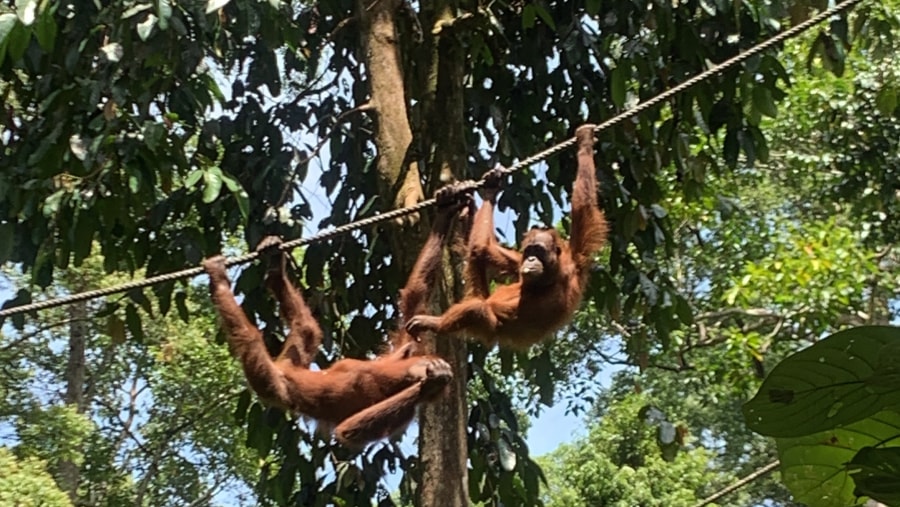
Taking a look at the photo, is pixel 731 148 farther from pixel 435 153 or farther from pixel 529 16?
pixel 435 153

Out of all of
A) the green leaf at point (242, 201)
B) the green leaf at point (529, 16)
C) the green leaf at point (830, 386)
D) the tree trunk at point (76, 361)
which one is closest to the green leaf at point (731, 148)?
the green leaf at point (529, 16)

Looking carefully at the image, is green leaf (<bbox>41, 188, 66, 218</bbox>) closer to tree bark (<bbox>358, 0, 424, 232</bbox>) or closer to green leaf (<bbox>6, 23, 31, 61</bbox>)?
green leaf (<bbox>6, 23, 31, 61</bbox>)

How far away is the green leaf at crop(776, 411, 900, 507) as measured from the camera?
1139mm

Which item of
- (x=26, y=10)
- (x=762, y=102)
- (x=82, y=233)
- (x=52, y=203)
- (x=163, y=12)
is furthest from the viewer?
(x=762, y=102)

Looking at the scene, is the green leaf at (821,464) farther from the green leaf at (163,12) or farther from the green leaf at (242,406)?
the green leaf at (242,406)

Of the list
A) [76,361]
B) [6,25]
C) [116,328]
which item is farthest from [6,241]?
[76,361]

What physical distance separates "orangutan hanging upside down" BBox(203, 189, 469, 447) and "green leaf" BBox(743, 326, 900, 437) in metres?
2.88

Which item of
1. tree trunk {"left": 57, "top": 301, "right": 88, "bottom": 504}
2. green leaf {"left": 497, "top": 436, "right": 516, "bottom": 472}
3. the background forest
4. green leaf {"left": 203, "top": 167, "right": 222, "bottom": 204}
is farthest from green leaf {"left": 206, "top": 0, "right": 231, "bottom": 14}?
tree trunk {"left": 57, "top": 301, "right": 88, "bottom": 504}

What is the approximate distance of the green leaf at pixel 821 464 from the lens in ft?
3.74

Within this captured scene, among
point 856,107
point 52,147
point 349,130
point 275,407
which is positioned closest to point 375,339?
point 275,407

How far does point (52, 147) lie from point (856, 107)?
6.52m

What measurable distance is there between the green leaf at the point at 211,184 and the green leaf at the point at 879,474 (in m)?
2.96

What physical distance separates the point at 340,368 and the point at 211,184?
1.26 meters

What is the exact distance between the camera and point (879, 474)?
2.99 feet
